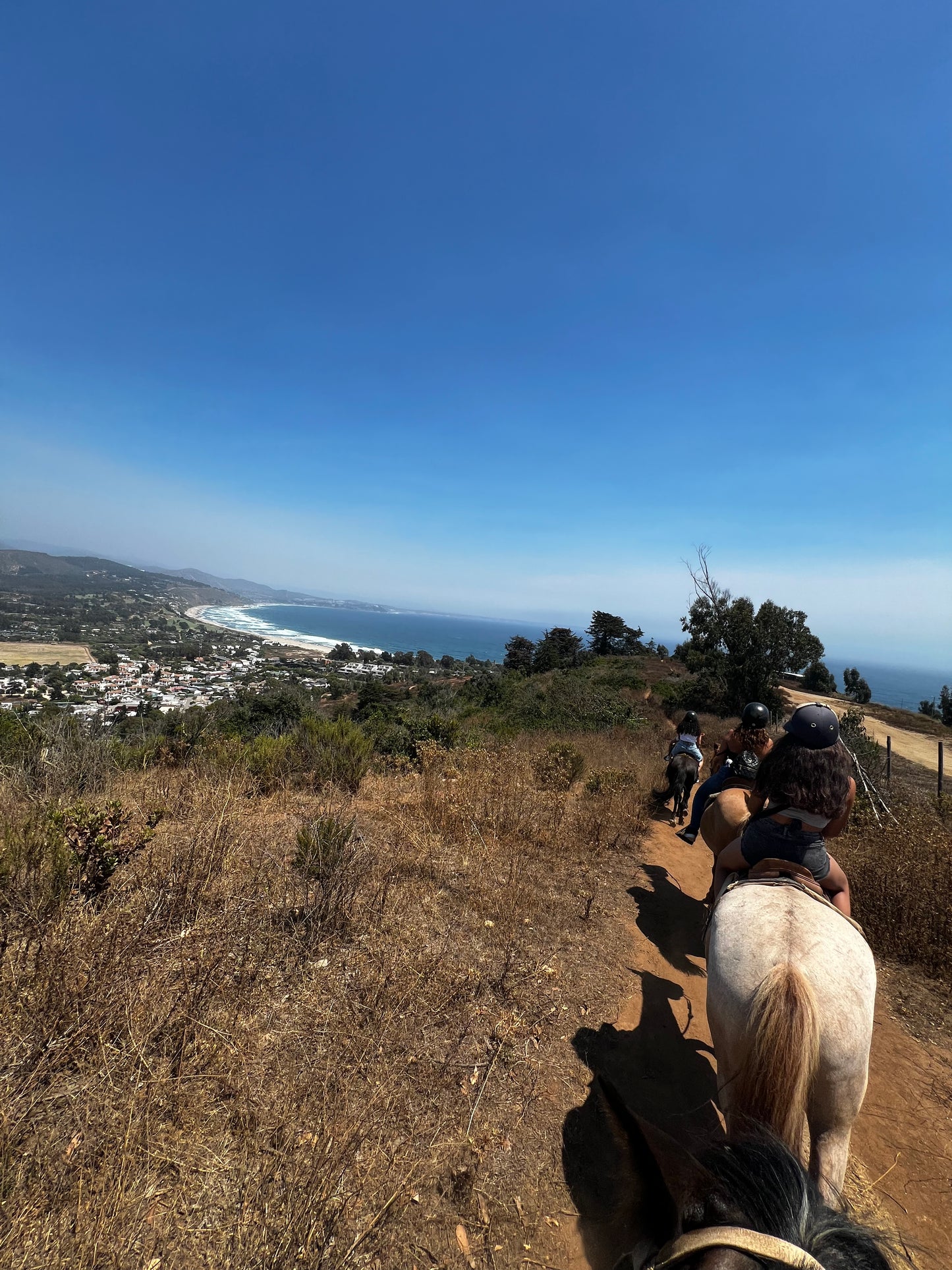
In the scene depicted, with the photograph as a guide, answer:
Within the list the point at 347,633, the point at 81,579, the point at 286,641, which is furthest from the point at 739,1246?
the point at 81,579

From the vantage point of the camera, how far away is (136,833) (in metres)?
3.29

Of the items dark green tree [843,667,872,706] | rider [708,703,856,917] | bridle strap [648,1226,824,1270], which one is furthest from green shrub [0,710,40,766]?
dark green tree [843,667,872,706]

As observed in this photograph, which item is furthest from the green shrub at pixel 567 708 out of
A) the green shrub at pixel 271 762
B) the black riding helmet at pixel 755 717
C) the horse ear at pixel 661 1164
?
the horse ear at pixel 661 1164

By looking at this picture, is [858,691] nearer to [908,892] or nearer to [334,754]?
[908,892]

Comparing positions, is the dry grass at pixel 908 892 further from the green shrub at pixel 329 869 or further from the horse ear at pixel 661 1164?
the green shrub at pixel 329 869

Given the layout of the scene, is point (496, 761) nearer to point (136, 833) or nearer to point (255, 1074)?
point (136, 833)

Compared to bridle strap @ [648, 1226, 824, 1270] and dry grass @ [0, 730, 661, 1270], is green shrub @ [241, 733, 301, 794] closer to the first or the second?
dry grass @ [0, 730, 661, 1270]

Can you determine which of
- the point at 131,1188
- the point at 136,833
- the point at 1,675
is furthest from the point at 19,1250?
the point at 1,675

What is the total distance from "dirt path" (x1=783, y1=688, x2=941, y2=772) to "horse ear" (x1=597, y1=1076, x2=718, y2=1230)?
16.1 m

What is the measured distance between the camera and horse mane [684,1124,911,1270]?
1038 millimetres

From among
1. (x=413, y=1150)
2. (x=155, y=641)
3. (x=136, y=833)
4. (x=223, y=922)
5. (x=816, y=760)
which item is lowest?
(x=155, y=641)

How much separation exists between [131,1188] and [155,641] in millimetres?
56221

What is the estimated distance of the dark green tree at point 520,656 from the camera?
1417 inches

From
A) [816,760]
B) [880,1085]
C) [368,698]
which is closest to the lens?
[816,760]
